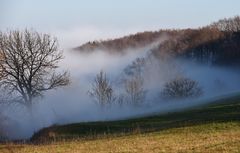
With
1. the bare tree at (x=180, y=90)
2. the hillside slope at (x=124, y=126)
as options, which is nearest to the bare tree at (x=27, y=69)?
the hillside slope at (x=124, y=126)

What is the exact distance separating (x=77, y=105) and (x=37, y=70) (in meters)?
98.0

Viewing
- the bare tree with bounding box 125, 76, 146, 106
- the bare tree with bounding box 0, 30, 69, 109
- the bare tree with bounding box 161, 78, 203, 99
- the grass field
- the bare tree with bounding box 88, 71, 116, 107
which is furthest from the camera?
the bare tree with bounding box 125, 76, 146, 106

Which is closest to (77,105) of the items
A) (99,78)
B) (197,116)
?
(99,78)

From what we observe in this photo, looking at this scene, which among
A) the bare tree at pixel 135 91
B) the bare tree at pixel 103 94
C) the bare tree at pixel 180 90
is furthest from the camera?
the bare tree at pixel 135 91

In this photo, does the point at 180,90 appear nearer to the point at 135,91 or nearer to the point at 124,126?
the point at 135,91

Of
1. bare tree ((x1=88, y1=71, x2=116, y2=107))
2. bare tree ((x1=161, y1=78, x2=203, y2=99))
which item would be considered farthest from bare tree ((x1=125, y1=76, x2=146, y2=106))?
bare tree ((x1=161, y1=78, x2=203, y2=99))

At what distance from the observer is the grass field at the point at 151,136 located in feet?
87.7

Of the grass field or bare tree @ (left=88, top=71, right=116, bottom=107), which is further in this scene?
bare tree @ (left=88, top=71, right=116, bottom=107)

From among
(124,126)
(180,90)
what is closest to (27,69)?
(124,126)

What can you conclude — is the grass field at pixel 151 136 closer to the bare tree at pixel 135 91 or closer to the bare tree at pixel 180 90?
the bare tree at pixel 180 90

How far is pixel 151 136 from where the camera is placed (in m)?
35.9

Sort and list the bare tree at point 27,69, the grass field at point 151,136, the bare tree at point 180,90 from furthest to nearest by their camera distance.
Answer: the bare tree at point 180,90, the bare tree at point 27,69, the grass field at point 151,136

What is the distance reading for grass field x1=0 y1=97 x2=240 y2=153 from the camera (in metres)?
26.7

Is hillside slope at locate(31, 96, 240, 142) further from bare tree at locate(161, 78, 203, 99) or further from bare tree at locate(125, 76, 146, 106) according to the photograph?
bare tree at locate(125, 76, 146, 106)
